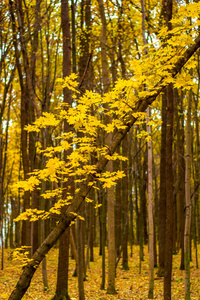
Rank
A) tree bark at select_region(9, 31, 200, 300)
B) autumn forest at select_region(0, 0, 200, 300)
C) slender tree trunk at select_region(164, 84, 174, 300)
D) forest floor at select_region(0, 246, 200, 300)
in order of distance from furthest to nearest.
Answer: forest floor at select_region(0, 246, 200, 300)
slender tree trunk at select_region(164, 84, 174, 300)
tree bark at select_region(9, 31, 200, 300)
autumn forest at select_region(0, 0, 200, 300)

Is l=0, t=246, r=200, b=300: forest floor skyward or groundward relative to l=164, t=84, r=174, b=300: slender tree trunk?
groundward

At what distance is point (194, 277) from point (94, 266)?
4.35 meters

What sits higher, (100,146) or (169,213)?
(100,146)

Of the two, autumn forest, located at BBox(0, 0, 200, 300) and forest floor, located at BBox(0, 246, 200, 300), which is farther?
forest floor, located at BBox(0, 246, 200, 300)

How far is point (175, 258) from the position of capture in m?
12.6

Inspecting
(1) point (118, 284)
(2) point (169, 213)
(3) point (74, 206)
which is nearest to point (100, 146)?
(3) point (74, 206)

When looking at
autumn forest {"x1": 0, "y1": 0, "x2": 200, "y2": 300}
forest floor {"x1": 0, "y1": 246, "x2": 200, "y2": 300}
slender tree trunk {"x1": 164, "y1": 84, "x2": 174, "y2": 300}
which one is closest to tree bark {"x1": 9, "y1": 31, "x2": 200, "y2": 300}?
autumn forest {"x1": 0, "y1": 0, "x2": 200, "y2": 300}

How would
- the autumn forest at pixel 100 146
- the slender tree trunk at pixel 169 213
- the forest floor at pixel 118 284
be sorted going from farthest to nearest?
1. the forest floor at pixel 118 284
2. the slender tree trunk at pixel 169 213
3. the autumn forest at pixel 100 146

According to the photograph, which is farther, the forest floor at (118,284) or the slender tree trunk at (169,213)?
the forest floor at (118,284)

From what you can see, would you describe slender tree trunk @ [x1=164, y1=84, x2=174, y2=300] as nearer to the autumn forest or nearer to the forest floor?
the autumn forest

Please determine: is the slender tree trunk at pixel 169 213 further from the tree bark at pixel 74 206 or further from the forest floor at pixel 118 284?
the forest floor at pixel 118 284

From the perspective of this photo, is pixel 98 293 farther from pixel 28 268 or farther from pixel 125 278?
pixel 28 268

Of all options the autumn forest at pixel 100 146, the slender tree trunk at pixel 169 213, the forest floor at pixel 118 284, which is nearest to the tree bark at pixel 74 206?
the autumn forest at pixel 100 146

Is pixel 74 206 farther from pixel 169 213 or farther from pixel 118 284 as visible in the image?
pixel 118 284
